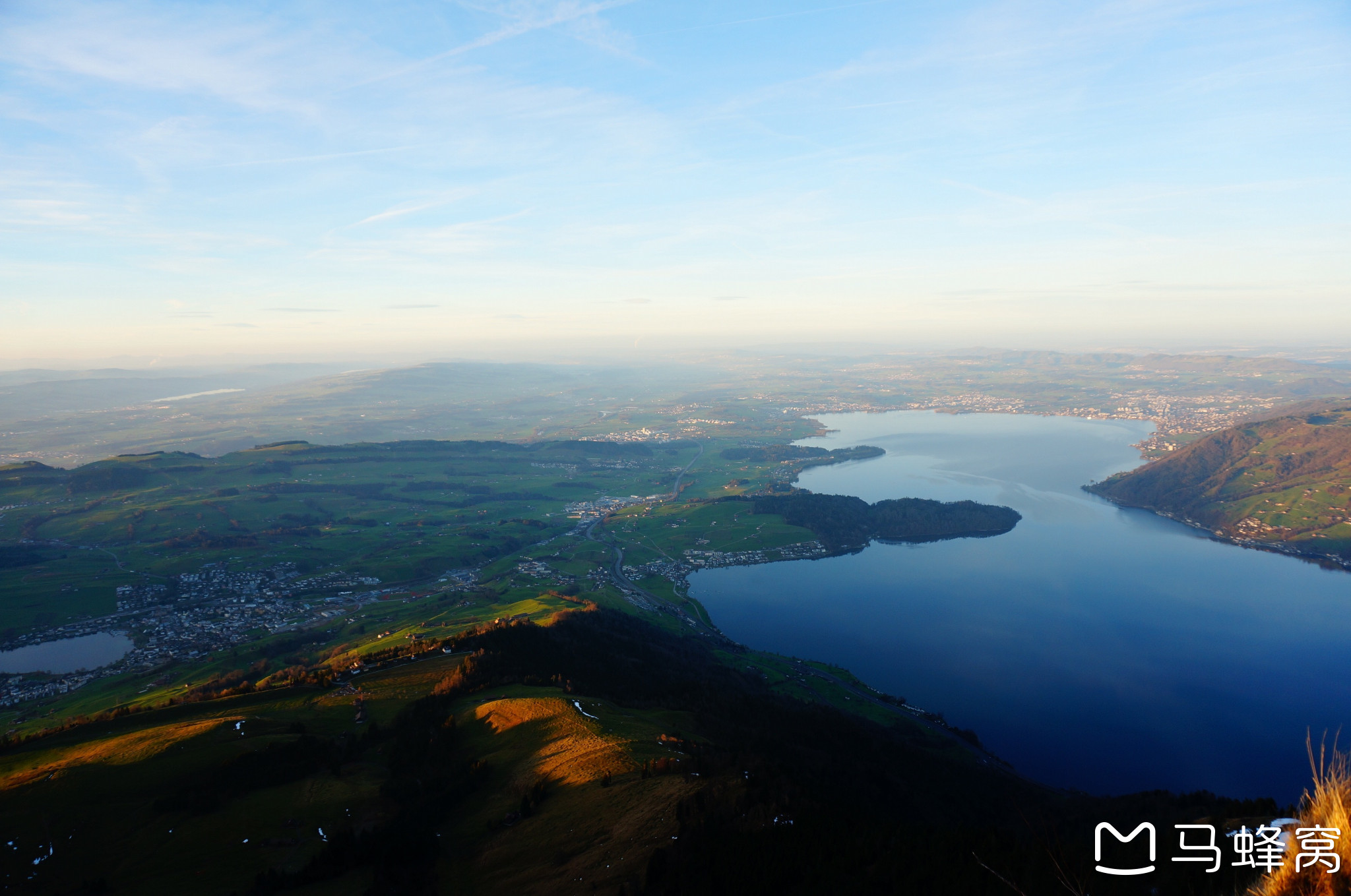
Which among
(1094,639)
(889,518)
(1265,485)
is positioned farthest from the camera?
(1265,485)

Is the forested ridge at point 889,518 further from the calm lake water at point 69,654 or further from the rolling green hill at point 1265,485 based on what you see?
the calm lake water at point 69,654

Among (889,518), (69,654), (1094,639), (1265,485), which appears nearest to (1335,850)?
(1094,639)

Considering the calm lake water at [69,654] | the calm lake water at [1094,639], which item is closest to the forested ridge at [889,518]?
the calm lake water at [1094,639]

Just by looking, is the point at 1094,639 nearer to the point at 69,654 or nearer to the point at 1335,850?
the point at 1335,850

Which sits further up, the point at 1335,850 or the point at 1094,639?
the point at 1335,850

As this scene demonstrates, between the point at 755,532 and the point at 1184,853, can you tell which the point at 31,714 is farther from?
the point at 755,532

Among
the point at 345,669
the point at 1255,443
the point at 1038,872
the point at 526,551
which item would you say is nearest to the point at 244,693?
the point at 345,669

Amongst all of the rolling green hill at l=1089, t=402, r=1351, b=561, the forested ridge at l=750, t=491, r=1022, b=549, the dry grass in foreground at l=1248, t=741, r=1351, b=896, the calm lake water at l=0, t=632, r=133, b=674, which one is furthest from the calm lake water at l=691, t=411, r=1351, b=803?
the calm lake water at l=0, t=632, r=133, b=674
